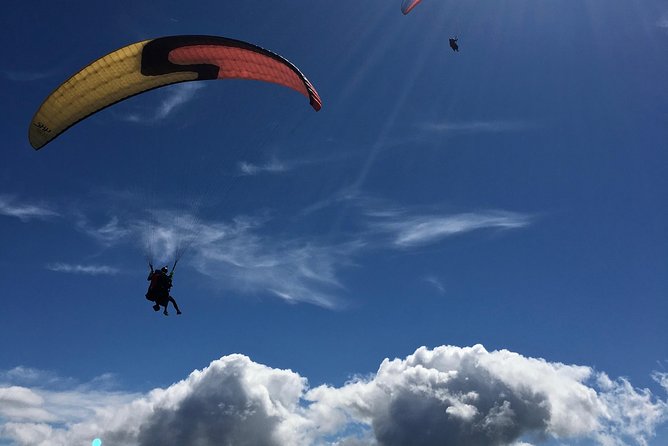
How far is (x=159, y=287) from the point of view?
872 inches

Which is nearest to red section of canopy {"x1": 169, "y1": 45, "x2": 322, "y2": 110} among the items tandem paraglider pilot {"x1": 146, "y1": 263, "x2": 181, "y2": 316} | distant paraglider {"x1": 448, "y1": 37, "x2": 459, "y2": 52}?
tandem paraglider pilot {"x1": 146, "y1": 263, "x2": 181, "y2": 316}

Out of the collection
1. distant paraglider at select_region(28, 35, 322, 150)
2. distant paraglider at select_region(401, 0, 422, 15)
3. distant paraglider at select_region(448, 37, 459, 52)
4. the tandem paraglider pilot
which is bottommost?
the tandem paraglider pilot

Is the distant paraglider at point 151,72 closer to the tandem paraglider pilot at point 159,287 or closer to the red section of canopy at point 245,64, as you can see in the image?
the red section of canopy at point 245,64

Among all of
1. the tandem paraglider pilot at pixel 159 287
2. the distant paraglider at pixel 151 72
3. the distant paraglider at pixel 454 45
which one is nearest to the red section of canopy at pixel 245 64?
the distant paraglider at pixel 151 72

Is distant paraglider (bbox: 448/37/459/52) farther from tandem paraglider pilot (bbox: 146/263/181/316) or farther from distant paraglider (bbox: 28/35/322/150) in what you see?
tandem paraglider pilot (bbox: 146/263/181/316)

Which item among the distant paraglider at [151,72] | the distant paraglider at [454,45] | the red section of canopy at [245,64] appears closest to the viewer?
the distant paraglider at [151,72]

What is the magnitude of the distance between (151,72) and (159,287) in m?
8.99

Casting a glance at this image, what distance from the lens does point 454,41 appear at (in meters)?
33.1

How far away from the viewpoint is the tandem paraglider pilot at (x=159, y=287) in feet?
72.4

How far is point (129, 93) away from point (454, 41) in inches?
807

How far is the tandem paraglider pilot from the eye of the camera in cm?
2208

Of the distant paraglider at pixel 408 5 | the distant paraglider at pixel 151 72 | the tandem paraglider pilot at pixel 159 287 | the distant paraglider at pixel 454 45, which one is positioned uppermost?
the distant paraglider at pixel 408 5

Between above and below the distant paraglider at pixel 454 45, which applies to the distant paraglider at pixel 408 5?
above

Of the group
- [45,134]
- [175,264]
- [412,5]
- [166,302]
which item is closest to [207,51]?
[45,134]
